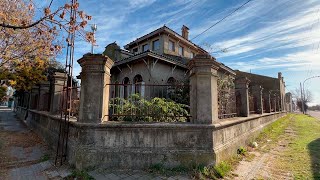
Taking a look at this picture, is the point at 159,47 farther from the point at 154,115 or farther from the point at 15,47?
the point at 154,115

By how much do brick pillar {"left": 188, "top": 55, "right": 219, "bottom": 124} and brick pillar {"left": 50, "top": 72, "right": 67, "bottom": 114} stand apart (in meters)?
6.53

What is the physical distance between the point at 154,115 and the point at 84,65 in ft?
7.56

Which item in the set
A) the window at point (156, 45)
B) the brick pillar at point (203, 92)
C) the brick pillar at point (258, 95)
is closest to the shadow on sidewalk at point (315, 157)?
the brick pillar at point (203, 92)

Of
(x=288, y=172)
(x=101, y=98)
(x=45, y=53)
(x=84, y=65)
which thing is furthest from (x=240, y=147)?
(x=45, y=53)

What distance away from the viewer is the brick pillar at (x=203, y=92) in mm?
4965

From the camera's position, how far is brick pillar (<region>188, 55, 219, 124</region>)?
4.96m

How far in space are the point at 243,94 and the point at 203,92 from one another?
15.3 feet

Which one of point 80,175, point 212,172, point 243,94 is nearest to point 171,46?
point 243,94

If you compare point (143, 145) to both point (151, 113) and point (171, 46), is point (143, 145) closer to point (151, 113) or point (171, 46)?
point (151, 113)

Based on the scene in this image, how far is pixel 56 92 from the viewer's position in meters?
8.76

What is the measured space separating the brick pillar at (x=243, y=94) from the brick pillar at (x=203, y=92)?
13.8 ft

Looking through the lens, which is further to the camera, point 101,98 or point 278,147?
point 278,147

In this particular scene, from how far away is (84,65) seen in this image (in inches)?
201

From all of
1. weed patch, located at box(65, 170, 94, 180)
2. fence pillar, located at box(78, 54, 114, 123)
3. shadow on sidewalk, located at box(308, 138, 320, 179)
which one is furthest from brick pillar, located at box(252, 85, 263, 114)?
weed patch, located at box(65, 170, 94, 180)
